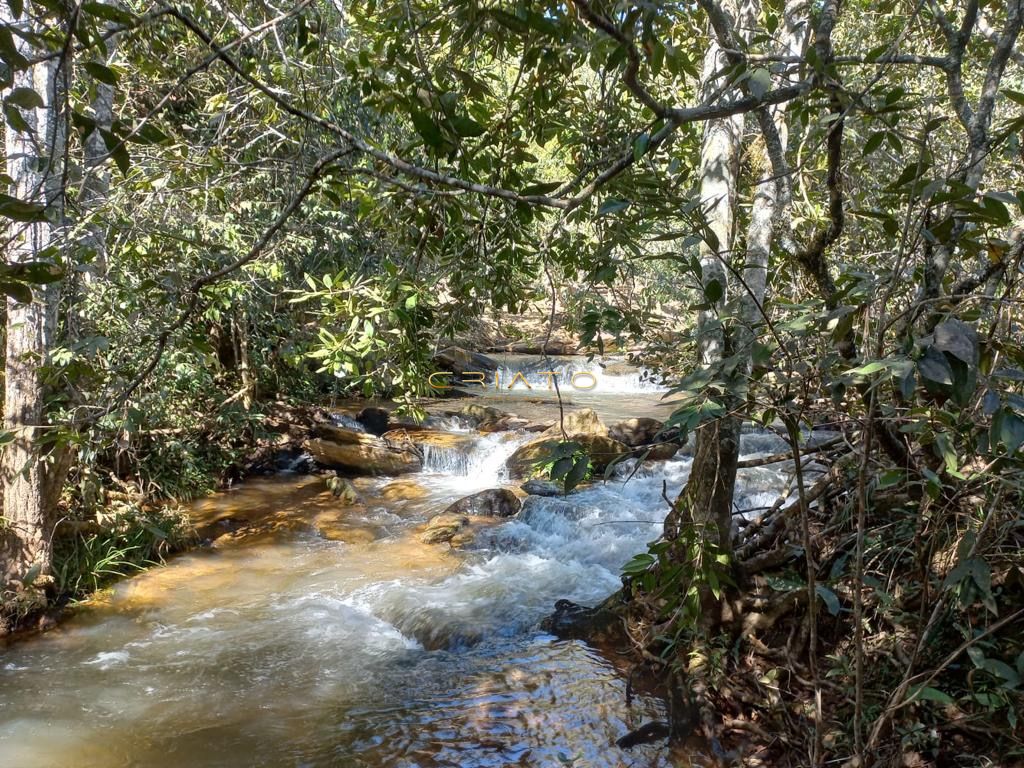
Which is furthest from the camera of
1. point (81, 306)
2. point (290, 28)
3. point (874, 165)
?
point (874, 165)

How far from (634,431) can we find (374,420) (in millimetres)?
4376

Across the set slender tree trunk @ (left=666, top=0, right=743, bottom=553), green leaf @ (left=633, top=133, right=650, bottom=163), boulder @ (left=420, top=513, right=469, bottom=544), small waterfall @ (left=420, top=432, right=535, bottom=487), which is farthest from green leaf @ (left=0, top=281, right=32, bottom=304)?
small waterfall @ (left=420, top=432, right=535, bottom=487)

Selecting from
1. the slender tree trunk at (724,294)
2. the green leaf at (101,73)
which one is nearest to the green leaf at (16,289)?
the green leaf at (101,73)

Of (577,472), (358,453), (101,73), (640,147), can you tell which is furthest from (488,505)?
(101,73)

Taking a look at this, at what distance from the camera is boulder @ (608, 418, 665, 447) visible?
35.0 ft

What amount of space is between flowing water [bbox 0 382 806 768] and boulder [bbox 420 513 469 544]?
0.52ft

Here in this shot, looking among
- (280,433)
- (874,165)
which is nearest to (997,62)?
(874,165)

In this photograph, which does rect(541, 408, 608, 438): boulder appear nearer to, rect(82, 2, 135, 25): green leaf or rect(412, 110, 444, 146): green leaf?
rect(412, 110, 444, 146): green leaf

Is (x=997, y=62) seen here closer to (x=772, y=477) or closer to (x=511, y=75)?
(x=511, y=75)

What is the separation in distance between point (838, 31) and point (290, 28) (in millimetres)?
6571

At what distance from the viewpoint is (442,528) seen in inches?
303

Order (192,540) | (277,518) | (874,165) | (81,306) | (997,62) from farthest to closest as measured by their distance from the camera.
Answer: (277,518)
(192,540)
(874,165)
(81,306)
(997,62)

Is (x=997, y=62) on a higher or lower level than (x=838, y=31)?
lower

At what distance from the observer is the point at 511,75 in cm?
717
